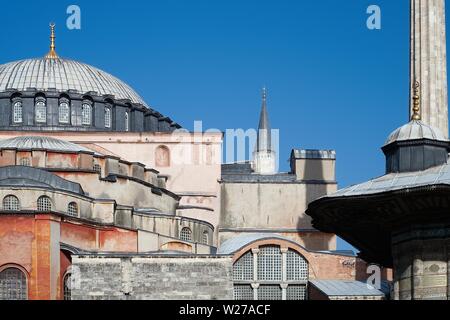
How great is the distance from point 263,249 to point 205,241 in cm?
692

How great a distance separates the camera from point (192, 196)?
5728cm

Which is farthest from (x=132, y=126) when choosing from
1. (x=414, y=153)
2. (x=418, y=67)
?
(x=414, y=153)

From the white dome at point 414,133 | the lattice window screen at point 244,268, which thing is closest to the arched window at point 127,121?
the lattice window screen at point 244,268

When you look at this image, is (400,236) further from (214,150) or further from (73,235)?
(214,150)

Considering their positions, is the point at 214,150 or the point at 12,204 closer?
the point at 12,204

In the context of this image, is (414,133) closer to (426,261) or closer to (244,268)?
(426,261)

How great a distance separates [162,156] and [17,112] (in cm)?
615

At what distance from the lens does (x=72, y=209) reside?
47.5m

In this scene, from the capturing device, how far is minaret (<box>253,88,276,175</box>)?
282ft

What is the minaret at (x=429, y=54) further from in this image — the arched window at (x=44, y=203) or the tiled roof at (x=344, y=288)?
the arched window at (x=44, y=203)

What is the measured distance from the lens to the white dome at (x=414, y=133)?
23.1 m

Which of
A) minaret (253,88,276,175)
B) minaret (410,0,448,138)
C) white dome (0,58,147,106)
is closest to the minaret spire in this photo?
minaret (253,88,276,175)

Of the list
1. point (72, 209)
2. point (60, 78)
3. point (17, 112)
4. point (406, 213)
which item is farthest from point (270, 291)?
point (406, 213)

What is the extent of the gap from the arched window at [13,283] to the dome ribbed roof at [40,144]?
9.06m
